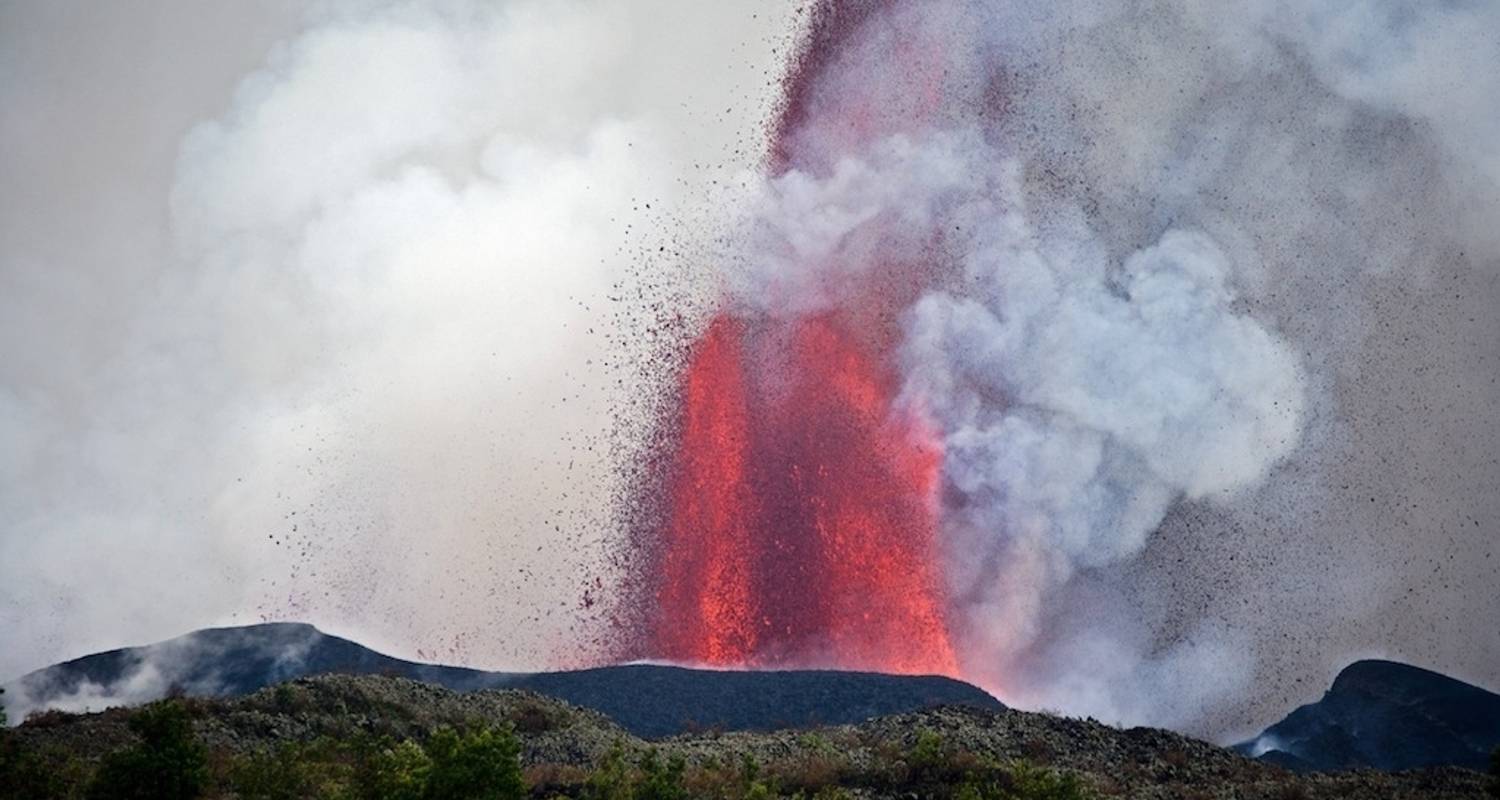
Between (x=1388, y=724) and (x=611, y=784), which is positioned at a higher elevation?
(x=1388, y=724)

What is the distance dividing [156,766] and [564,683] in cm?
4469

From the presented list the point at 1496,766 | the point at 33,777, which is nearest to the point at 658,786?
the point at 33,777

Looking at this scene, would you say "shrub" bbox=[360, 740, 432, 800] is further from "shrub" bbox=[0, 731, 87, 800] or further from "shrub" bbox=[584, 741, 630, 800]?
"shrub" bbox=[0, 731, 87, 800]

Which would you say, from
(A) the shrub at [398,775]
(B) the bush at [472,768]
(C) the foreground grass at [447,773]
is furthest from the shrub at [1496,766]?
(A) the shrub at [398,775]

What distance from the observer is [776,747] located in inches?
1645

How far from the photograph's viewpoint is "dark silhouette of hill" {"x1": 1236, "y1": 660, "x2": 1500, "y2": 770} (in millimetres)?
74188

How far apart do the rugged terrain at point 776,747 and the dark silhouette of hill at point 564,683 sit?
36.4 feet

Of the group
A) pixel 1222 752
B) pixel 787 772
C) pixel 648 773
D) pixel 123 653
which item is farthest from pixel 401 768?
pixel 123 653

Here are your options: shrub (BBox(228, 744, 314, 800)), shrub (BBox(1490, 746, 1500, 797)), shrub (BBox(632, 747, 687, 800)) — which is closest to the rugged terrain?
shrub (BBox(228, 744, 314, 800))

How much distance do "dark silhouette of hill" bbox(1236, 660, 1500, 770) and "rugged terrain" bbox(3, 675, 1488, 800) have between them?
105ft

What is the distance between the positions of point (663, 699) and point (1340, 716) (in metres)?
41.3

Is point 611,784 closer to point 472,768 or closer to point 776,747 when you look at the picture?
point 472,768

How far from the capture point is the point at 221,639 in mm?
86062

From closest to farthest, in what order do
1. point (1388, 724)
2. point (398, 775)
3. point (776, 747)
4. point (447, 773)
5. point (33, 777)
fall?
point (447, 773) < point (398, 775) < point (33, 777) < point (776, 747) < point (1388, 724)
